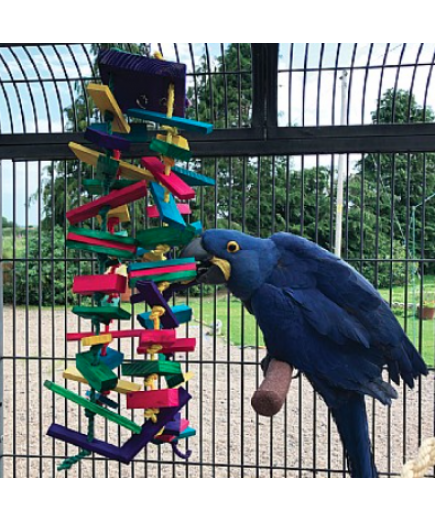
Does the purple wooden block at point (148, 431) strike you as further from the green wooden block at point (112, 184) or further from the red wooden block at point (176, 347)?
the green wooden block at point (112, 184)

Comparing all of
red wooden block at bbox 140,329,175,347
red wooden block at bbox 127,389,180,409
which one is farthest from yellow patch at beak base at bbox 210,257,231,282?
red wooden block at bbox 127,389,180,409

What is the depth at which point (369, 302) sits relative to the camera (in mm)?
1783

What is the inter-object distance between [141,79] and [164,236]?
45cm

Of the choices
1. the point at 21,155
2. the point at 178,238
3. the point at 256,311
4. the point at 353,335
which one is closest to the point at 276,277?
the point at 256,311

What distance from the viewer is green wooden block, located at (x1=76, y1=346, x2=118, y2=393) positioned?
4.66ft

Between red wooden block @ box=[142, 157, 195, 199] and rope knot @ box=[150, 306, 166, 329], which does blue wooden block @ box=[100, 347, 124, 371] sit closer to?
rope knot @ box=[150, 306, 166, 329]

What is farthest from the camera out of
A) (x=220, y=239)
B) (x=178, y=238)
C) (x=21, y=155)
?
(x=21, y=155)

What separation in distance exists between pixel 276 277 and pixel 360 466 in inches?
28.7

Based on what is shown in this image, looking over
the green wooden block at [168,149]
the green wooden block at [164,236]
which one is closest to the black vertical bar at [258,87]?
the green wooden block at [168,149]

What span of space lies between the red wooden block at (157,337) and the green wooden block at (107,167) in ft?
1.56

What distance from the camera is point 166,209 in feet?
4.74

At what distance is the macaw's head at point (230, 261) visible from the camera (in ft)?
5.62

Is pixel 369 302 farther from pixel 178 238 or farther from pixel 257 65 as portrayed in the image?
pixel 257 65

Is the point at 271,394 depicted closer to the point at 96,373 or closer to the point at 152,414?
the point at 152,414
